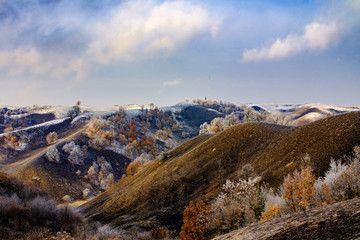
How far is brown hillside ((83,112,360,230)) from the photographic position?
34.5m

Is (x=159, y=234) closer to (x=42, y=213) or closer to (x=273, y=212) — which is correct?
(x=42, y=213)

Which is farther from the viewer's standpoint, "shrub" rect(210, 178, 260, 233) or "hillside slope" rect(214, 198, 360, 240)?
"shrub" rect(210, 178, 260, 233)

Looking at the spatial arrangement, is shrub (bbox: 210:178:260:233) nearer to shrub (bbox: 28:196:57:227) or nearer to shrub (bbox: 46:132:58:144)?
shrub (bbox: 28:196:57:227)

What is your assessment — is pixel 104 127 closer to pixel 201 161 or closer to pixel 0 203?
pixel 201 161

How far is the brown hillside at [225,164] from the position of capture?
113 feet

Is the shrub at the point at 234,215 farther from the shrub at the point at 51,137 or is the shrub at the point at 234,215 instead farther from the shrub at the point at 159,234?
the shrub at the point at 51,137

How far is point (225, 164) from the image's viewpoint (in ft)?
145

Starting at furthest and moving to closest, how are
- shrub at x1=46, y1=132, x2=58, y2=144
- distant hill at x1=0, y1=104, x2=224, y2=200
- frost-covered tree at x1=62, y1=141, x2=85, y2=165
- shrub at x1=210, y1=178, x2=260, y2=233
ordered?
1. shrub at x1=46, y1=132, x2=58, y2=144
2. frost-covered tree at x1=62, y1=141, x2=85, y2=165
3. distant hill at x1=0, y1=104, x2=224, y2=200
4. shrub at x1=210, y1=178, x2=260, y2=233

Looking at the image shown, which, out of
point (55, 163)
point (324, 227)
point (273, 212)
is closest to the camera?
point (324, 227)

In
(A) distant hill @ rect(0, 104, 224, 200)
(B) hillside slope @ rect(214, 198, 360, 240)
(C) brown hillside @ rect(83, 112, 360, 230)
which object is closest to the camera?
(B) hillside slope @ rect(214, 198, 360, 240)

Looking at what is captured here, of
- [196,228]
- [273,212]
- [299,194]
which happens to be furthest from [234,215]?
[299,194]

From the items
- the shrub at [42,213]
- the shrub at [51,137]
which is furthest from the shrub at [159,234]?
the shrub at [51,137]

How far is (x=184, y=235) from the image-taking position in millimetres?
24938

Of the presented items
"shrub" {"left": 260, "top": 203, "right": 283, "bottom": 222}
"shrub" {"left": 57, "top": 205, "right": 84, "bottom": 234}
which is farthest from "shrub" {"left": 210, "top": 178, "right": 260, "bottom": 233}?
"shrub" {"left": 57, "top": 205, "right": 84, "bottom": 234}
